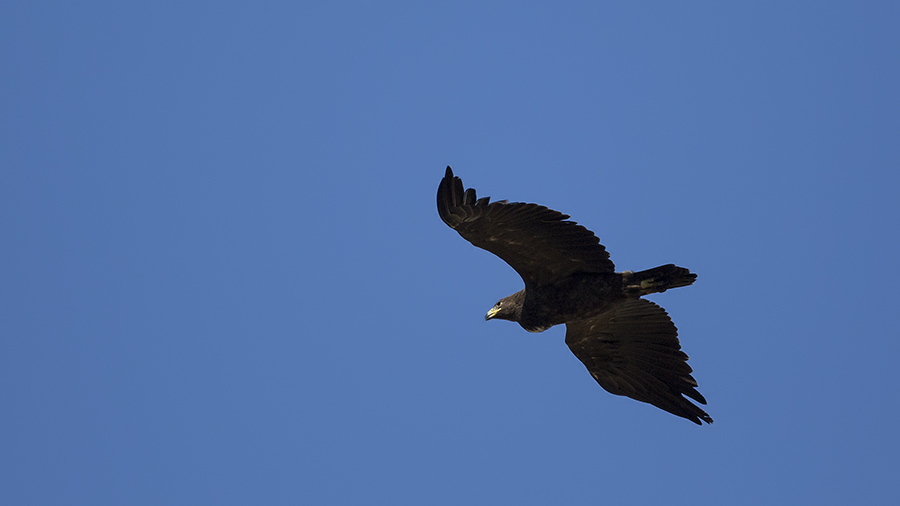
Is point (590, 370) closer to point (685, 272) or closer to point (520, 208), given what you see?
point (685, 272)

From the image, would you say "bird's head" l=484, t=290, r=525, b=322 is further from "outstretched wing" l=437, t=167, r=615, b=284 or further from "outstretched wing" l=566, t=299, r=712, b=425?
"outstretched wing" l=566, t=299, r=712, b=425

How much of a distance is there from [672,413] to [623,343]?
105cm

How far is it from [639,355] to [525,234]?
248 centimetres

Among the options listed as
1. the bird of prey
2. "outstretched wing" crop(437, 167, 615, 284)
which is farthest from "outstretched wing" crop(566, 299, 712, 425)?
"outstretched wing" crop(437, 167, 615, 284)

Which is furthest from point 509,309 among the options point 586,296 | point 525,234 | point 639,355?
point 639,355

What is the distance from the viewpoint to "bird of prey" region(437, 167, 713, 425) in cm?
894

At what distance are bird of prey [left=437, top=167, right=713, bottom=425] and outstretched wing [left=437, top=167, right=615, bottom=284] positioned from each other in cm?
1

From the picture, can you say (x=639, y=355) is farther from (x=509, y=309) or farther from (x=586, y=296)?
(x=509, y=309)

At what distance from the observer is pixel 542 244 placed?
30.9ft

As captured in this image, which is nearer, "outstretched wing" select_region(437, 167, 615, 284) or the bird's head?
"outstretched wing" select_region(437, 167, 615, 284)

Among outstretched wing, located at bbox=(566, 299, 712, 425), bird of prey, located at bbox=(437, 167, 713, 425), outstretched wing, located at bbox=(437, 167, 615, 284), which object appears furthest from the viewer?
outstretched wing, located at bbox=(566, 299, 712, 425)

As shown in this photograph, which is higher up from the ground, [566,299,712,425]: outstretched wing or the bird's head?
the bird's head

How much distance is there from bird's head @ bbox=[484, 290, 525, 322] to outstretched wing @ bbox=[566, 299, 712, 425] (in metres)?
0.96

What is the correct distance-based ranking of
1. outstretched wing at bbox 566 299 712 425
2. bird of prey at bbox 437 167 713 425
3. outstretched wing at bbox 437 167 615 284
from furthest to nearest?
outstretched wing at bbox 566 299 712 425
bird of prey at bbox 437 167 713 425
outstretched wing at bbox 437 167 615 284
